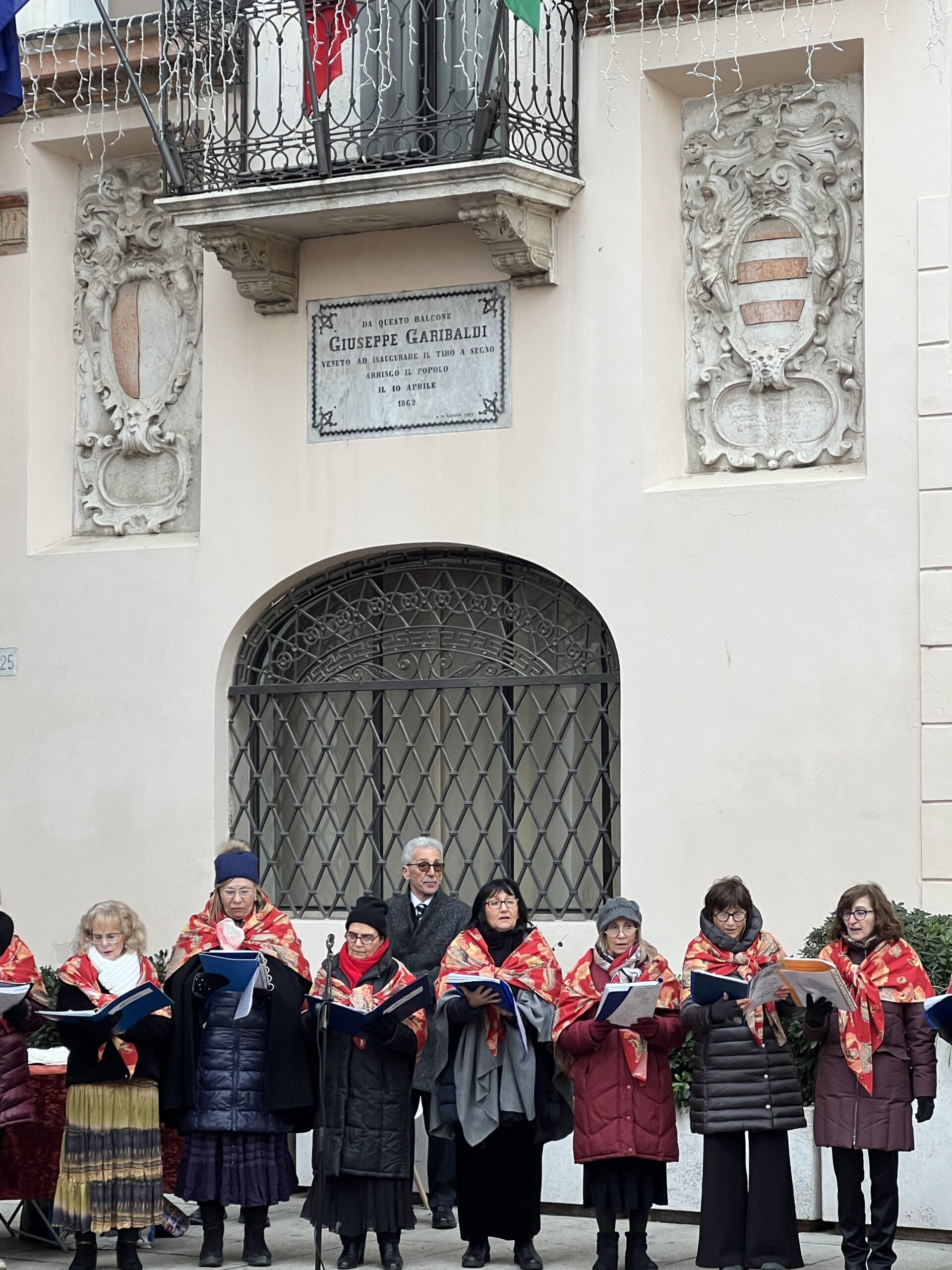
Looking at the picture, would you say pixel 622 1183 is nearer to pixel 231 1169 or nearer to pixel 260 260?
pixel 231 1169

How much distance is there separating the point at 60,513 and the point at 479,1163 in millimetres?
5499

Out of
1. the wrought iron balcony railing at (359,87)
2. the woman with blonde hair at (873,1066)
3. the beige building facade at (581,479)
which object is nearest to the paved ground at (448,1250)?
the woman with blonde hair at (873,1066)

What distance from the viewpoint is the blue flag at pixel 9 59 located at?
37.5 ft

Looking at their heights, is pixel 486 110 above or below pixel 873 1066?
above

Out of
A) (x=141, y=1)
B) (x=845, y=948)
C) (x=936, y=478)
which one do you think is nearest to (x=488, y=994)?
(x=845, y=948)

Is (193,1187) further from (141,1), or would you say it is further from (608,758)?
(141,1)

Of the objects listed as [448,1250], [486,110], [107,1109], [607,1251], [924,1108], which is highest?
[486,110]

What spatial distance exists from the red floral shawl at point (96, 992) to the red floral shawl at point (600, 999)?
164 cm

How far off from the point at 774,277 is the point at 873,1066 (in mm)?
4544

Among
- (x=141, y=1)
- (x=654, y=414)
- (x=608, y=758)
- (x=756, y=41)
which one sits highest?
(x=141, y=1)

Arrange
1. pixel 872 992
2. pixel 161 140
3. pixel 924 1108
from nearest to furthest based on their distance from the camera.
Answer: pixel 924 1108 → pixel 872 992 → pixel 161 140

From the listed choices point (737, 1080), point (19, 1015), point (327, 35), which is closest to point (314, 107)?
point (327, 35)

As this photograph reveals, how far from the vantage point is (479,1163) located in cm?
902

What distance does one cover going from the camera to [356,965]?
8.95 m
